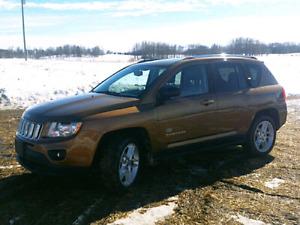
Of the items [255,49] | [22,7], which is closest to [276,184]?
[22,7]

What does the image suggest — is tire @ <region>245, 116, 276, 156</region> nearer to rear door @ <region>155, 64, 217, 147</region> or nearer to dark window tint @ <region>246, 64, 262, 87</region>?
dark window tint @ <region>246, 64, 262, 87</region>

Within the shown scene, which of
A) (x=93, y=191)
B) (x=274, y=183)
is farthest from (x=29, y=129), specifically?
(x=274, y=183)

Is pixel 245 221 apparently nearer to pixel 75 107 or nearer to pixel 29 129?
pixel 75 107

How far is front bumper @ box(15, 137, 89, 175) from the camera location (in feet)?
17.2

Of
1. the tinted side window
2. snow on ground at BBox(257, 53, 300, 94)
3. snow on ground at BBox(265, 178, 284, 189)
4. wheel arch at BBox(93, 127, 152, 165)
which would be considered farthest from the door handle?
snow on ground at BBox(257, 53, 300, 94)

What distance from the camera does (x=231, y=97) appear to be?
23.0 ft

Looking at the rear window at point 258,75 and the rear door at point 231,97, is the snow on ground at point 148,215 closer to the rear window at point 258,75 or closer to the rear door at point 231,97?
the rear door at point 231,97

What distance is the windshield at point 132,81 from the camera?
6237 millimetres

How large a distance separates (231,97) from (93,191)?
2823 millimetres

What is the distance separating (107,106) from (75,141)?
0.69 m

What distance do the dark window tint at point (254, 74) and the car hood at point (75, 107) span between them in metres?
2.62

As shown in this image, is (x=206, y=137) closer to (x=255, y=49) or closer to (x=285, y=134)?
(x=285, y=134)

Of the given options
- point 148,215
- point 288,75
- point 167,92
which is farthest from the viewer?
point 288,75

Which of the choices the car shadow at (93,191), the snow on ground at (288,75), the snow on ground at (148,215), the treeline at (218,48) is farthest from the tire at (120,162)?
the treeline at (218,48)
